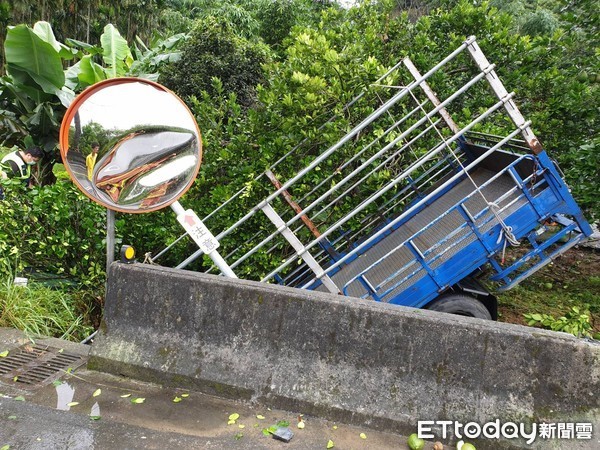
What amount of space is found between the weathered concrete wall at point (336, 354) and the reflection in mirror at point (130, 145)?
1.87 ft

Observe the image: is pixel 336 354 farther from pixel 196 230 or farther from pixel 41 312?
pixel 41 312

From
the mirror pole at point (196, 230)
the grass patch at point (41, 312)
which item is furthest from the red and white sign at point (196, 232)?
the grass patch at point (41, 312)

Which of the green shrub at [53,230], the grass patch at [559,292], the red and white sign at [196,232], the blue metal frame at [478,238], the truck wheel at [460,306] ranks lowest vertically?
the grass patch at [559,292]

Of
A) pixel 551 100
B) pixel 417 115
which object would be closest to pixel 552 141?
pixel 551 100

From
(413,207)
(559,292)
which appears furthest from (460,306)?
(559,292)

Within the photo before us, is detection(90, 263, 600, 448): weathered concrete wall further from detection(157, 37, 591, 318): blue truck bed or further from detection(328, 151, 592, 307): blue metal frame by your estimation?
detection(328, 151, 592, 307): blue metal frame

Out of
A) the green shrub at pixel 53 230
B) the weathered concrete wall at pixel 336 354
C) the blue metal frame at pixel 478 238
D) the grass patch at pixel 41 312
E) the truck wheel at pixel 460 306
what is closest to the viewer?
the weathered concrete wall at pixel 336 354

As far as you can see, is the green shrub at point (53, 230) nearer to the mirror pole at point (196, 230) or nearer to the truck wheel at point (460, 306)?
the mirror pole at point (196, 230)

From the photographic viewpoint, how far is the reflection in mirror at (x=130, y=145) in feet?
10.0

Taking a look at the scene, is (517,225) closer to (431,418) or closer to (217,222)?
(431,418)

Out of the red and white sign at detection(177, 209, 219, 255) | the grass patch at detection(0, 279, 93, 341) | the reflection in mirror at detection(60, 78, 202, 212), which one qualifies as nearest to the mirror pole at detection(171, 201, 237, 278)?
the red and white sign at detection(177, 209, 219, 255)

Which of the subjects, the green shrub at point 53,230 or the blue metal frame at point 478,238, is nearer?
the blue metal frame at point 478,238

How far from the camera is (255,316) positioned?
3172 mm

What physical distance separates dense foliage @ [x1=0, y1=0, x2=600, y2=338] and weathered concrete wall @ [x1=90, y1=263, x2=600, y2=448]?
166 cm
